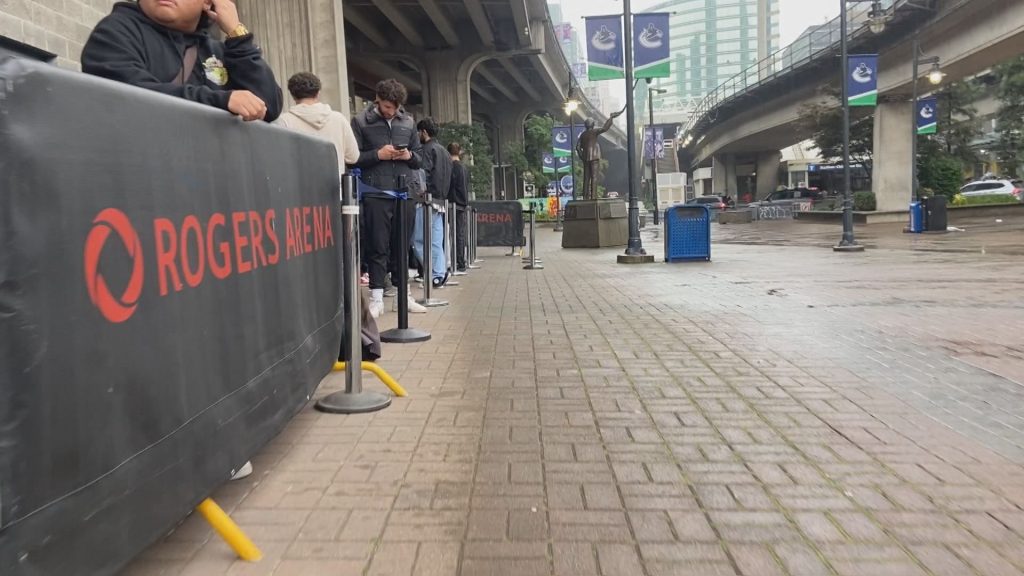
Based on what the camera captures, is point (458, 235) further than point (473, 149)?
Answer: No

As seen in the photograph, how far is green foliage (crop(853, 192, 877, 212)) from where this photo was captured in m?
33.2

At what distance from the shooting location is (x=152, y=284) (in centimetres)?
226

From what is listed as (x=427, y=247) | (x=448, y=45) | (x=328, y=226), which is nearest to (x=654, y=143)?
(x=448, y=45)

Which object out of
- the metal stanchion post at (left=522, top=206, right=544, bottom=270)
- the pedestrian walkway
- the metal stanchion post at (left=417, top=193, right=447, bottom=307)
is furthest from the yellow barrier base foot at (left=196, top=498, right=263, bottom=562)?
the metal stanchion post at (left=522, top=206, right=544, bottom=270)

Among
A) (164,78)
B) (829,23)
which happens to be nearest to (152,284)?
(164,78)

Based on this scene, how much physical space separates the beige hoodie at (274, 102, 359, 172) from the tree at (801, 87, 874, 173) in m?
33.9

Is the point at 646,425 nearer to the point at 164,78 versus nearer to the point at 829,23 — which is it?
the point at 164,78

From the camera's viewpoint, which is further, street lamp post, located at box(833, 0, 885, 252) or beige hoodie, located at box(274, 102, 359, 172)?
street lamp post, located at box(833, 0, 885, 252)

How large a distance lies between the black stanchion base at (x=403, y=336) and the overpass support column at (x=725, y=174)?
7695 cm

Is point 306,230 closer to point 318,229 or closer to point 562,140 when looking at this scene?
point 318,229

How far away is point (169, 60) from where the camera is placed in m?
3.30

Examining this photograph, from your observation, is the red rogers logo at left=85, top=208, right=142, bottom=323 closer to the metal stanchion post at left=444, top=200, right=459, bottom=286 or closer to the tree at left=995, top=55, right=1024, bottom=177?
the metal stanchion post at left=444, top=200, right=459, bottom=286

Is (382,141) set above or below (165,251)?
above

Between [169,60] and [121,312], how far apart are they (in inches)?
65.0
